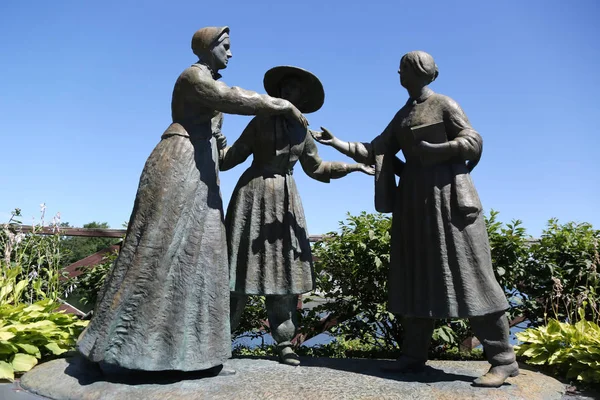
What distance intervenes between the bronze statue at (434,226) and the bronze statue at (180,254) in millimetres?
1007

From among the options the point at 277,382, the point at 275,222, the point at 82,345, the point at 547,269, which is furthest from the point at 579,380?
the point at 82,345

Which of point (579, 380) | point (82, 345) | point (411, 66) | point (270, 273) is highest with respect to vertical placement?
point (411, 66)

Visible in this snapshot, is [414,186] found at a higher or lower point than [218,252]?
higher

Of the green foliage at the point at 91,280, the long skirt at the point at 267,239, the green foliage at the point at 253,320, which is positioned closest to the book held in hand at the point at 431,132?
the long skirt at the point at 267,239

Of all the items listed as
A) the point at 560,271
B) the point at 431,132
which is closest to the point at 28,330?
the point at 431,132

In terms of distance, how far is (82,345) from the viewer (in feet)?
12.0

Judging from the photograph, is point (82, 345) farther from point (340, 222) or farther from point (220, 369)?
point (340, 222)

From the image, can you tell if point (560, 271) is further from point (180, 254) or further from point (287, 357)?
point (180, 254)

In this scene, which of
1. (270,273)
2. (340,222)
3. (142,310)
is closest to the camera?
(142,310)

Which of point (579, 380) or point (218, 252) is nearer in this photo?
point (218, 252)

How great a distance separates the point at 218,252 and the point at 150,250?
493 millimetres

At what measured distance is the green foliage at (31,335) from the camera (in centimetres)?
423

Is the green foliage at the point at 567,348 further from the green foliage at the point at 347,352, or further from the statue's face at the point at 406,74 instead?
the statue's face at the point at 406,74

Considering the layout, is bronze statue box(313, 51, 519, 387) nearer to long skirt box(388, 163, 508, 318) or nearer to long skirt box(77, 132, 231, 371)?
long skirt box(388, 163, 508, 318)
